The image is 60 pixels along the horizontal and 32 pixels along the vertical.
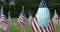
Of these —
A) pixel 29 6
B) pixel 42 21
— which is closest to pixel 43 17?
pixel 42 21

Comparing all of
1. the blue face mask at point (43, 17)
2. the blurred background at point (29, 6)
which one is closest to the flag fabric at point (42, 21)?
the blue face mask at point (43, 17)

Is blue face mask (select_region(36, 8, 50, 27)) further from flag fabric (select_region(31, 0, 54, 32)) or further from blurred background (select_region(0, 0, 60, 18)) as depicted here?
blurred background (select_region(0, 0, 60, 18))

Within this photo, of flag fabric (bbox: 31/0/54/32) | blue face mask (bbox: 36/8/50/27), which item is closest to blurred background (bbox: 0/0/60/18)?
flag fabric (bbox: 31/0/54/32)

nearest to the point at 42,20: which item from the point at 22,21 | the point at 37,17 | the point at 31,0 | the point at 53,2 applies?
the point at 37,17

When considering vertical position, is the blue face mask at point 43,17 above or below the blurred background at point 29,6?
above

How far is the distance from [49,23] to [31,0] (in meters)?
55.8

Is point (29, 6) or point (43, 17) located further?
point (29, 6)

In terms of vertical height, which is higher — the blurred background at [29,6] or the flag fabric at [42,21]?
the flag fabric at [42,21]

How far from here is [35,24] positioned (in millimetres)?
9453

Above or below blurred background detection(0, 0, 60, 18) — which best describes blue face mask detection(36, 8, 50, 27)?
above

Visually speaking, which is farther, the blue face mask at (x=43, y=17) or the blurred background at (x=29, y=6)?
the blurred background at (x=29, y=6)

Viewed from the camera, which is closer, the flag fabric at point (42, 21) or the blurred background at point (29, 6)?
the flag fabric at point (42, 21)

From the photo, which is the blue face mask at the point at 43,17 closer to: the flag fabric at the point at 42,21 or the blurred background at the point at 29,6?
the flag fabric at the point at 42,21

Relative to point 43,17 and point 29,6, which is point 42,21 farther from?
point 29,6
